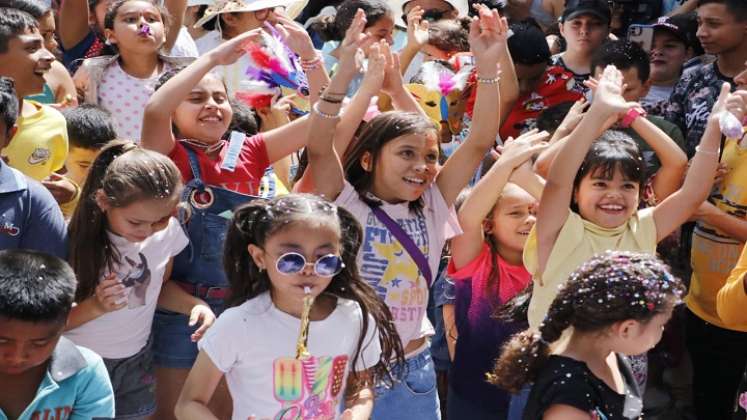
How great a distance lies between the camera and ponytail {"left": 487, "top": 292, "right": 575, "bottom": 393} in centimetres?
337

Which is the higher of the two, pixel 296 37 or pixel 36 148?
pixel 296 37

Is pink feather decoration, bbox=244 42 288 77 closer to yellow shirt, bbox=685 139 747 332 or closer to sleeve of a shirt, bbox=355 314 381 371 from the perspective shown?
sleeve of a shirt, bbox=355 314 381 371

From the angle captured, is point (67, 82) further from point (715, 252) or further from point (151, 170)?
point (715, 252)

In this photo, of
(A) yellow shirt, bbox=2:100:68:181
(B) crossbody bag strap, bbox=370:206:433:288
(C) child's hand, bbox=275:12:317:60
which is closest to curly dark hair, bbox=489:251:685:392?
(B) crossbody bag strap, bbox=370:206:433:288

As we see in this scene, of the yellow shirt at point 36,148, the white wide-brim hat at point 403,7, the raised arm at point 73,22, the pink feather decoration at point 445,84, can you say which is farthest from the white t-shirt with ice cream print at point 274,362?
the white wide-brim hat at point 403,7

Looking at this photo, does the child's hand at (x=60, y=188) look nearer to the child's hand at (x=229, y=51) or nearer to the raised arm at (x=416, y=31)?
the child's hand at (x=229, y=51)

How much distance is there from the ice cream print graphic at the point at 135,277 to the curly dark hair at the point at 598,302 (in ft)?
4.06

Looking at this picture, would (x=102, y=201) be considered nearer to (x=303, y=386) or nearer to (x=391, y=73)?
(x=303, y=386)

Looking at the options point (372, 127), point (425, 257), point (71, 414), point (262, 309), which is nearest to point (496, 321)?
point (425, 257)

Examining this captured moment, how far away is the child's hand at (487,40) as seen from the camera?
14.3 ft

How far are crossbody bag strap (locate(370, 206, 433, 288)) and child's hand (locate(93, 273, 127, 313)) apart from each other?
0.98m

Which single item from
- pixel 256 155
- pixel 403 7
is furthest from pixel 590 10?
pixel 256 155

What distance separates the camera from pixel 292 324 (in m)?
3.39

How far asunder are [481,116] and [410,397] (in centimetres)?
107
